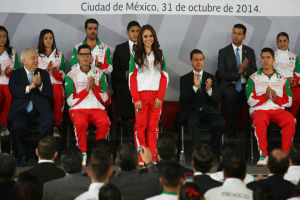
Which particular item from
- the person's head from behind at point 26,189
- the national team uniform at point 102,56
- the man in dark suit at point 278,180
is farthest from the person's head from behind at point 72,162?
the national team uniform at point 102,56

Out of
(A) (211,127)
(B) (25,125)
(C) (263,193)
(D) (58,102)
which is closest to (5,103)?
(D) (58,102)

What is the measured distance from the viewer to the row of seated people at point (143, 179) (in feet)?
11.0

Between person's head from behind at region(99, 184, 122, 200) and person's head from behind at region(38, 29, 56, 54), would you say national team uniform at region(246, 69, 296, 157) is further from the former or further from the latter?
person's head from behind at region(99, 184, 122, 200)

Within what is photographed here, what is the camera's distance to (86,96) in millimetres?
6535

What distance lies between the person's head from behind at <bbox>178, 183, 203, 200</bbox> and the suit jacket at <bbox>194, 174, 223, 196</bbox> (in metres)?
0.62

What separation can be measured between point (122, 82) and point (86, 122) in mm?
1008

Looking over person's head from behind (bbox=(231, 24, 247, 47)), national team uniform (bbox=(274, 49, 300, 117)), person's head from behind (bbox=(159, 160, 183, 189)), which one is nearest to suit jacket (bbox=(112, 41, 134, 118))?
person's head from behind (bbox=(231, 24, 247, 47))

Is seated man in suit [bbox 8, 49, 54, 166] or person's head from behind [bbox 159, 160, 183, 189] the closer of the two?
person's head from behind [bbox 159, 160, 183, 189]

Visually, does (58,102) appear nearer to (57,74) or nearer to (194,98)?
(57,74)

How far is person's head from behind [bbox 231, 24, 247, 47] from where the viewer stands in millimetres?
7414

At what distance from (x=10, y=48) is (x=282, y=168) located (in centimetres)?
458

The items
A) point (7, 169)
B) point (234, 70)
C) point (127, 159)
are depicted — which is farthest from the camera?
point (234, 70)

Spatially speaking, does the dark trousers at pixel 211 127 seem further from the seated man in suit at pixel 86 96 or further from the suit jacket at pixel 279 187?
the suit jacket at pixel 279 187

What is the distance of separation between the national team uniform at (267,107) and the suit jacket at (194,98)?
477 millimetres
